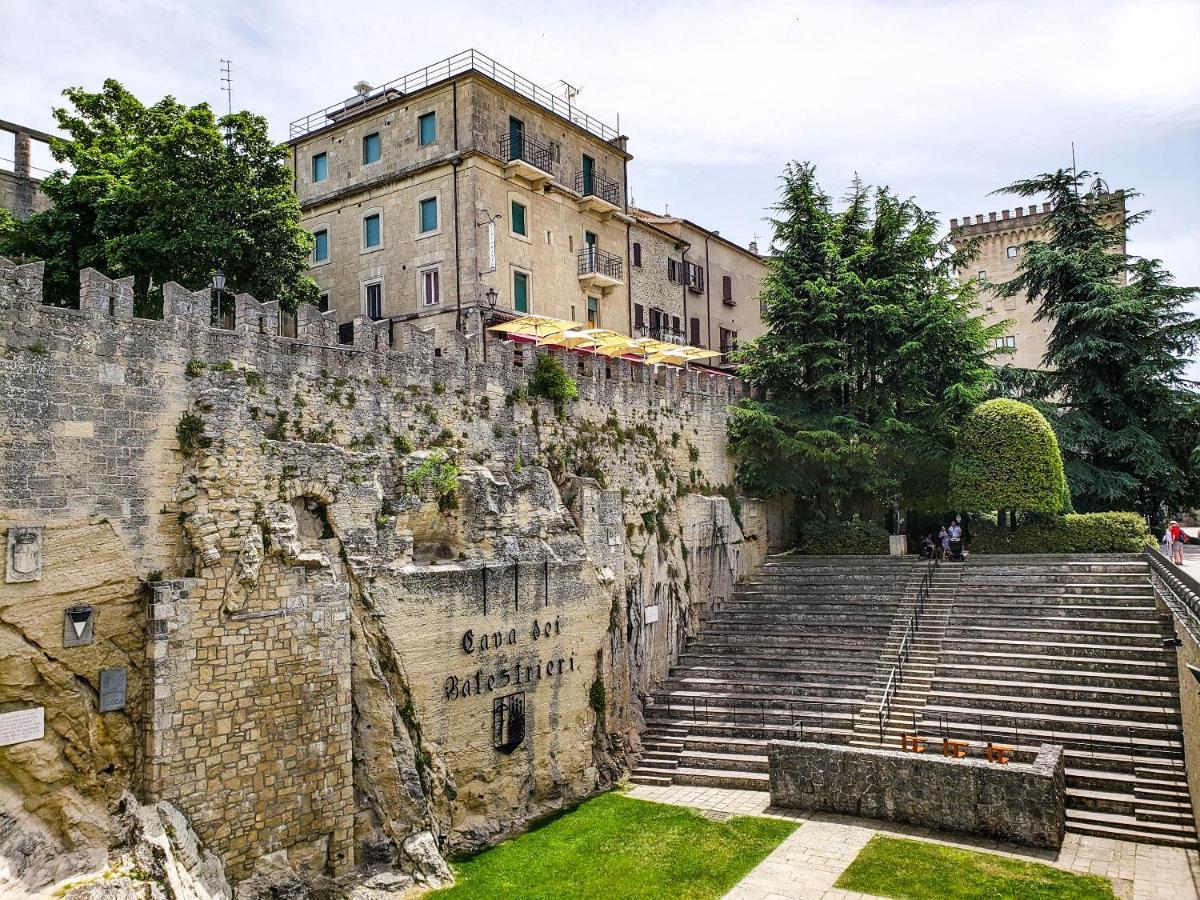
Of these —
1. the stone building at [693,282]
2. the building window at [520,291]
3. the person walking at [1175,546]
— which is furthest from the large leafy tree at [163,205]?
the person walking at [1175,546]

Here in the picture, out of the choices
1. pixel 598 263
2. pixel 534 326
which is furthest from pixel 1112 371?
pixel 534 326

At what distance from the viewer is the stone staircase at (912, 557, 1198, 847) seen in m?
17.3

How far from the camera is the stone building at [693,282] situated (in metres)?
35.0

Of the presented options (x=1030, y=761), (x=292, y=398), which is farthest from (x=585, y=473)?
(x=1030, y=761)

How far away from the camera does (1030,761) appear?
60.1 feet

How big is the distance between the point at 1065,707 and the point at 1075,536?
8.58m

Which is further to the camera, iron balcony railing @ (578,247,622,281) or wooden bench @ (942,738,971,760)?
iron balcony railing @ (578,247,622,281)

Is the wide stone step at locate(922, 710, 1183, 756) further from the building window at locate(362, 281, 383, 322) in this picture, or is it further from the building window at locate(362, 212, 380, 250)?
the building window at locate(362, 212, 380, 250)

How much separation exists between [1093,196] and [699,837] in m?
26.6

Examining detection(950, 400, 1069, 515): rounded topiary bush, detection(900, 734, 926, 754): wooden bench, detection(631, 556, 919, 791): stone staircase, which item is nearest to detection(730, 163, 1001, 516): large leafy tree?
detection(950, 400, 1069, 515): rounded topiary bush

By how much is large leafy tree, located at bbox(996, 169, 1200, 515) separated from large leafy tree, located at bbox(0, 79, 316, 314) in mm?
24686

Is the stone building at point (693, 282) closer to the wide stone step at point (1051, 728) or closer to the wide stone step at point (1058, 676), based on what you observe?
the wide stone step at point (1058, 676)

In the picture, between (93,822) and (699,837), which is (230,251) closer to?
(93,822)

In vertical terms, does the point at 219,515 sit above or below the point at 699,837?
above
